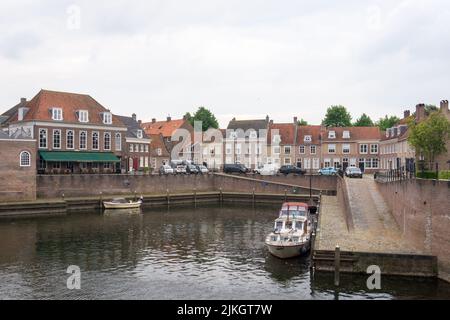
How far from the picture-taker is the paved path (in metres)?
27.5

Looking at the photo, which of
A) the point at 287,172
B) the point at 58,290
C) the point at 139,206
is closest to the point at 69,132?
the point at 139,206

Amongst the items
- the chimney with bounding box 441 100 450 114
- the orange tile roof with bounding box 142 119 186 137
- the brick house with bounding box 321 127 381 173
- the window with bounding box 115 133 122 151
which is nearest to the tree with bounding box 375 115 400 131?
the brick house with bounding box 321 127 381 173

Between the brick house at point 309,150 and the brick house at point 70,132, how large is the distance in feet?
119

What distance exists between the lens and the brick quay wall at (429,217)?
2342 centimetres

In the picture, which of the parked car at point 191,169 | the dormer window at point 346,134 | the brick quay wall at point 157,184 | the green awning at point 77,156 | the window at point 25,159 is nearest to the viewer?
the window at point 25,159

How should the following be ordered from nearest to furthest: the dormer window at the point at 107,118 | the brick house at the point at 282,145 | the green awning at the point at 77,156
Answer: the green awning at the point at 77,156 < the dormer window at the point at 107,118 < the brick house at the point at 282,145

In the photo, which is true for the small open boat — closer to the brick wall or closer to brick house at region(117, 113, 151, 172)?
the brick wall

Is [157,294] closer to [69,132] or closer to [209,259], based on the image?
[209,259]

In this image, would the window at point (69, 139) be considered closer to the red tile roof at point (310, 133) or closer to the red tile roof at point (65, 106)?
the red tile roof at point (65, 106)

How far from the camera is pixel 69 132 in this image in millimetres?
69312

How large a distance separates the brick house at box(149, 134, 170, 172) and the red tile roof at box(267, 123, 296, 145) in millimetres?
21795

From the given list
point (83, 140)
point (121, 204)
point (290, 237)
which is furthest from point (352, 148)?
point (290, 237)

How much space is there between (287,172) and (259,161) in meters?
21.3

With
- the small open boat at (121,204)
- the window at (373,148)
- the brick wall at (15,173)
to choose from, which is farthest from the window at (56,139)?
the window at (373,148)
